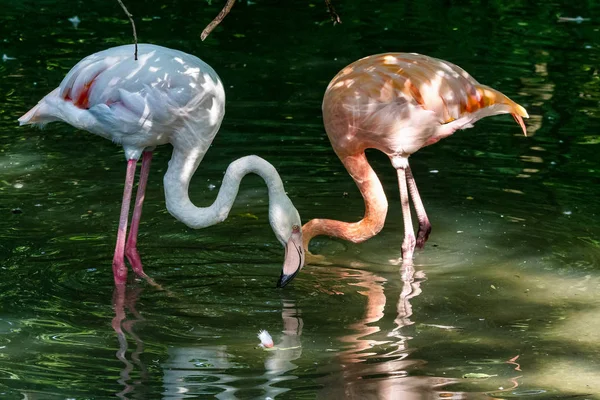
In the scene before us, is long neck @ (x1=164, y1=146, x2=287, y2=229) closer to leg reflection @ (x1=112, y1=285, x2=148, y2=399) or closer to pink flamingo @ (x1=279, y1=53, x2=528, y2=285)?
leg reflection @ (x1=112, y1=285, x2=148, y2=399)

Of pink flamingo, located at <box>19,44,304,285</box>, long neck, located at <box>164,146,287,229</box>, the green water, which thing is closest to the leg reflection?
the green water

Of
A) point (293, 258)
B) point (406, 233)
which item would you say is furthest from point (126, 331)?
point (406, 233)

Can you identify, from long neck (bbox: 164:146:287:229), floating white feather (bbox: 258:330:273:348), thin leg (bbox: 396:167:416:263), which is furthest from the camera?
thin leg (bbox: 396:167:416:263)

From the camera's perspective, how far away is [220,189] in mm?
6375

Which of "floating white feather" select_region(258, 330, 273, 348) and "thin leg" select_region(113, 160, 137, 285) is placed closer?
"floating white feather" select_region(258, 330, 273, 348)

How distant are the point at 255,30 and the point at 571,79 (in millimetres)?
4134

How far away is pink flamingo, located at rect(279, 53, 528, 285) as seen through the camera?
6.91 metres

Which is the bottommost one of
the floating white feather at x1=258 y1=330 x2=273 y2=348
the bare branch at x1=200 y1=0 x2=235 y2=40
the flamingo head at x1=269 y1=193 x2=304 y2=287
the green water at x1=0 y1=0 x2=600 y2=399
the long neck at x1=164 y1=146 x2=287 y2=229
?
the green water at x1=0 y1=0 x2=600 y2=399

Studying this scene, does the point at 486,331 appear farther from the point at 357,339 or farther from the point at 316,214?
the point at 316,214

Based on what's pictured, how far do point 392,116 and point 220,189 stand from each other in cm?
131

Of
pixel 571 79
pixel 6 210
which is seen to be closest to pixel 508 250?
pixel 6 210

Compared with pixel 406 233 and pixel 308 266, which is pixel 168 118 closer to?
pixel 308 266

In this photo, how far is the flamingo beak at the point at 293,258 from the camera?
247 inches

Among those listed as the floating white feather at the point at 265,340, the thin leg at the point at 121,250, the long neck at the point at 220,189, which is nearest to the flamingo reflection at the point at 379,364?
the floating white feather at the point at 265,340
